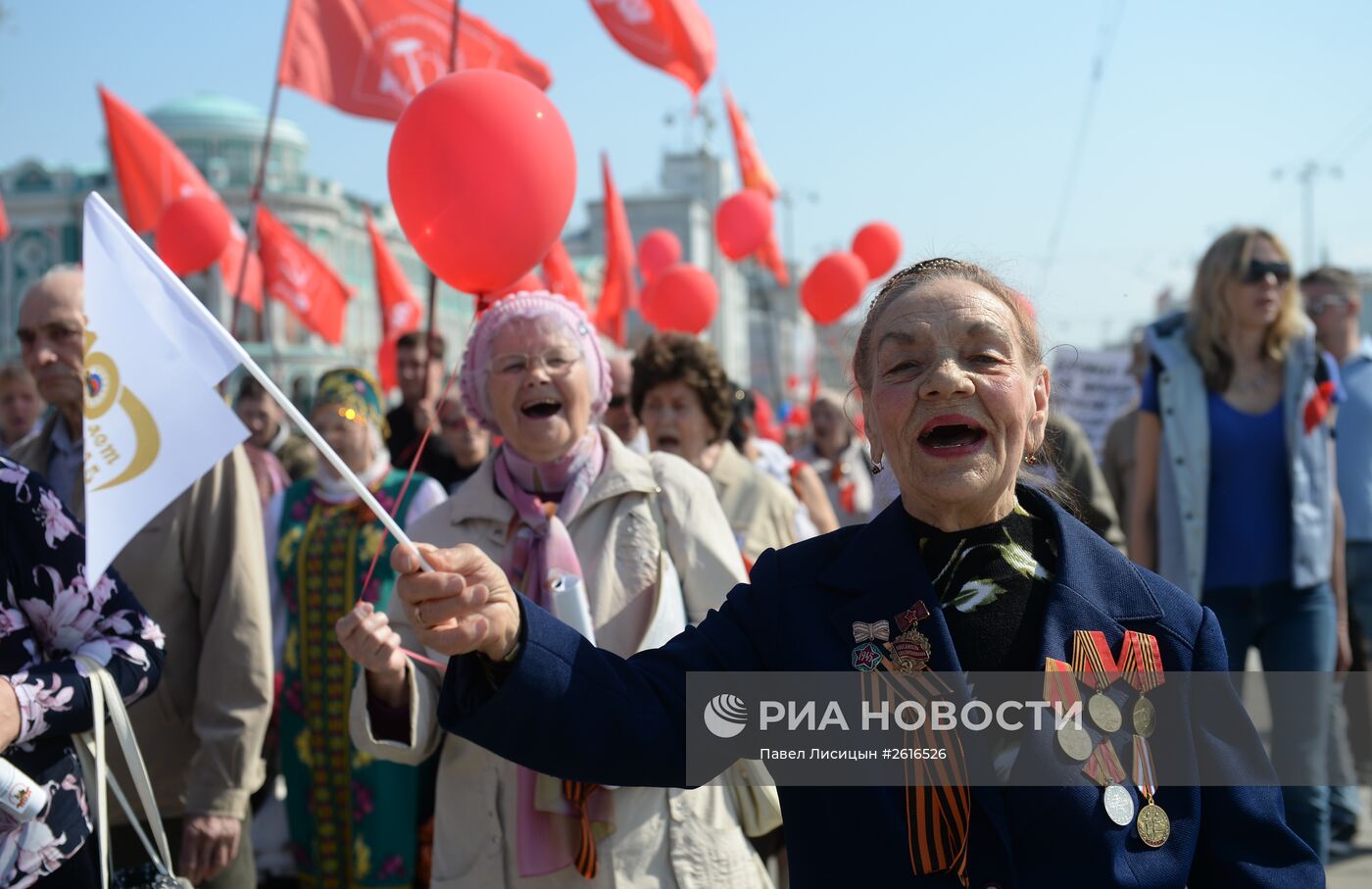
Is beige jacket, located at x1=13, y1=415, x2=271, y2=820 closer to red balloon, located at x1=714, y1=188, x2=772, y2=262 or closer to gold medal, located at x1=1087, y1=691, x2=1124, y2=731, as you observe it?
gold medal, located at x1=1087, y1=691, x2=1124, y2=731

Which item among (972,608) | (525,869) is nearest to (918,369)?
(972,608)

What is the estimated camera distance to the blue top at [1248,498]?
416 centimetres

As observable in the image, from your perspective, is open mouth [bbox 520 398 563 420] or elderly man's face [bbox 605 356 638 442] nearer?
open mouth [bbox 520 398 563 420]

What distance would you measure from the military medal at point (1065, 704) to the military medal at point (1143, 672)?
9cm

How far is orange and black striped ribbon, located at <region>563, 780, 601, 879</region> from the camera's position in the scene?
9.16 feet

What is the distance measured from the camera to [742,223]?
11461 millimetres

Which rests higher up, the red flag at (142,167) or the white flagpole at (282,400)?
the red flag at (142,167)

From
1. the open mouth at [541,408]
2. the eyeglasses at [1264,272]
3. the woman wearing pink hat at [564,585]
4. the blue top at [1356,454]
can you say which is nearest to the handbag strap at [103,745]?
the woman wearing pink hat at [564,585]

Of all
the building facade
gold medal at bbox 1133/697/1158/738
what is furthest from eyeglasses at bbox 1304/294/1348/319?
the building facade

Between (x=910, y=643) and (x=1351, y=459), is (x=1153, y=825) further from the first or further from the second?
(x=1351, y=459)

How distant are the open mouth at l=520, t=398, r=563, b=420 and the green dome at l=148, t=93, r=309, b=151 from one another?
65529 mm

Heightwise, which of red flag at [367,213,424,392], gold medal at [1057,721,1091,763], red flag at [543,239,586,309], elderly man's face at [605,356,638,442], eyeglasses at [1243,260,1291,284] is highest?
red flag at [367,213,424,392]

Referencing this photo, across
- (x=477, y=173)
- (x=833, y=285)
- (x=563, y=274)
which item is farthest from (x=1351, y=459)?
(x=833, y=285)

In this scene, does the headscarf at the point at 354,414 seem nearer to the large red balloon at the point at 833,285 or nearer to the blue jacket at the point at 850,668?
the blue jacket at the point at 850,668
